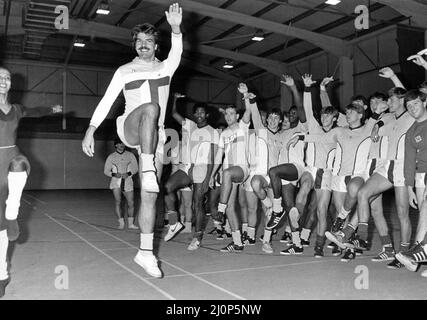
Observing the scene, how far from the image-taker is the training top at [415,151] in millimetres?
4363

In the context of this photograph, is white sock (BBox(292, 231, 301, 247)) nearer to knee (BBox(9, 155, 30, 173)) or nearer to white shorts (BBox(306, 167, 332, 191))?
white shorts (BBox(306, 167, 332, 191))

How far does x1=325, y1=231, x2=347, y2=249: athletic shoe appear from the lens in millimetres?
4686

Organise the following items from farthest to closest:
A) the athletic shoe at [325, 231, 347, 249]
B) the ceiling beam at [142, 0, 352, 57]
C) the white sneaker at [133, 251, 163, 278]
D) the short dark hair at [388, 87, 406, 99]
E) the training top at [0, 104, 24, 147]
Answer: the ceiling beam at [142, 0, 352, 57]
the short dark hair at [388, 87, 406, 99]
the athletic shoe at [325, 231, 347, 249]
the white sneaker at [133, 251, 163, 278]
the training top at [0, 104, 24, 147]

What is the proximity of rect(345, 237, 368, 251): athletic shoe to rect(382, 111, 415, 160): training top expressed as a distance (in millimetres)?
1025

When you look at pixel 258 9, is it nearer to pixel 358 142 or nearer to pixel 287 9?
pixel 287 9

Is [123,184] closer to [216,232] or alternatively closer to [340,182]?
[216,232]

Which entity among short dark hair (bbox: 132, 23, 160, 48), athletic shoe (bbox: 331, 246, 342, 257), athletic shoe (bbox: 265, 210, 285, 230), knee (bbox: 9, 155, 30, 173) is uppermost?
short dark hair (bbox: 132, 23, 160, 48)

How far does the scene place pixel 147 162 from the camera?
363 cm

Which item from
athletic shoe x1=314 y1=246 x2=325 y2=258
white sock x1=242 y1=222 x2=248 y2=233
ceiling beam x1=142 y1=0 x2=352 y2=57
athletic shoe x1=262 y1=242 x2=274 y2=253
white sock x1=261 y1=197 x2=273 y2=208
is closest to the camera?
athletic shoe x1=314 y1=246 x2=325 y2=258

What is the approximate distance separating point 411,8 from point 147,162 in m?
12.4

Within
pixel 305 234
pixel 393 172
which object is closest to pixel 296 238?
pixel 305 234

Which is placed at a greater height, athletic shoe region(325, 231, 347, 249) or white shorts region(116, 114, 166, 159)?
white shorts region(116, 114, 166, 159)

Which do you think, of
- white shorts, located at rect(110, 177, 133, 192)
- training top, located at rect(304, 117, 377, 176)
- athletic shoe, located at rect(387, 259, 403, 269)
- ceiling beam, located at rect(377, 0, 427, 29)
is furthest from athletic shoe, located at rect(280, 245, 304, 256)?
ceiling beam, located at rect(377, 0, 427, 29)

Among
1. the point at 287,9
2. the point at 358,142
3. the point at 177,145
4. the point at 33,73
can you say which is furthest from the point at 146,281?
the point at 33,73
